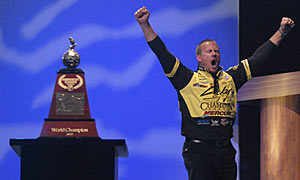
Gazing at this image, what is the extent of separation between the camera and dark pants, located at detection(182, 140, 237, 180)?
3.19m

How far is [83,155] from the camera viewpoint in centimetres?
364

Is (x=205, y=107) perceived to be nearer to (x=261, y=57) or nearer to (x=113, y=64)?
(x=261, y=57)

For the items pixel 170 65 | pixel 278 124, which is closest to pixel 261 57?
pixel 278 124

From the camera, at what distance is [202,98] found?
330 cm

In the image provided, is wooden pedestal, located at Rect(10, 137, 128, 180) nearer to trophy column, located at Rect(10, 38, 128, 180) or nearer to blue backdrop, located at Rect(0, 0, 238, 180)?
trophy column, located at Rect(10, 38, 128, 180)

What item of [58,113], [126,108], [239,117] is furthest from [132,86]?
[58,113]

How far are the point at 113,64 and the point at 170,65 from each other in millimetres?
1927

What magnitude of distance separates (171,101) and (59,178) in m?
1.78

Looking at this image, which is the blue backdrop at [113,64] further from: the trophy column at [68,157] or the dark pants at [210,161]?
the dark pants at [210,161]

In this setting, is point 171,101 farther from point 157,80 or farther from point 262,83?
point 262,83

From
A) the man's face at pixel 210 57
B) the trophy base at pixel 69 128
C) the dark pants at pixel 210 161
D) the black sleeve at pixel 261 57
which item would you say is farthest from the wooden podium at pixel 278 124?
the trophy base at pixel 69 128

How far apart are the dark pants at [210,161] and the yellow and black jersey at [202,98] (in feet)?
0.18

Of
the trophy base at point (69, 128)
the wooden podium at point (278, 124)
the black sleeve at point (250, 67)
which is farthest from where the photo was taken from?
the trophy base at point (69, 128)

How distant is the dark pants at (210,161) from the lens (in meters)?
3.19
